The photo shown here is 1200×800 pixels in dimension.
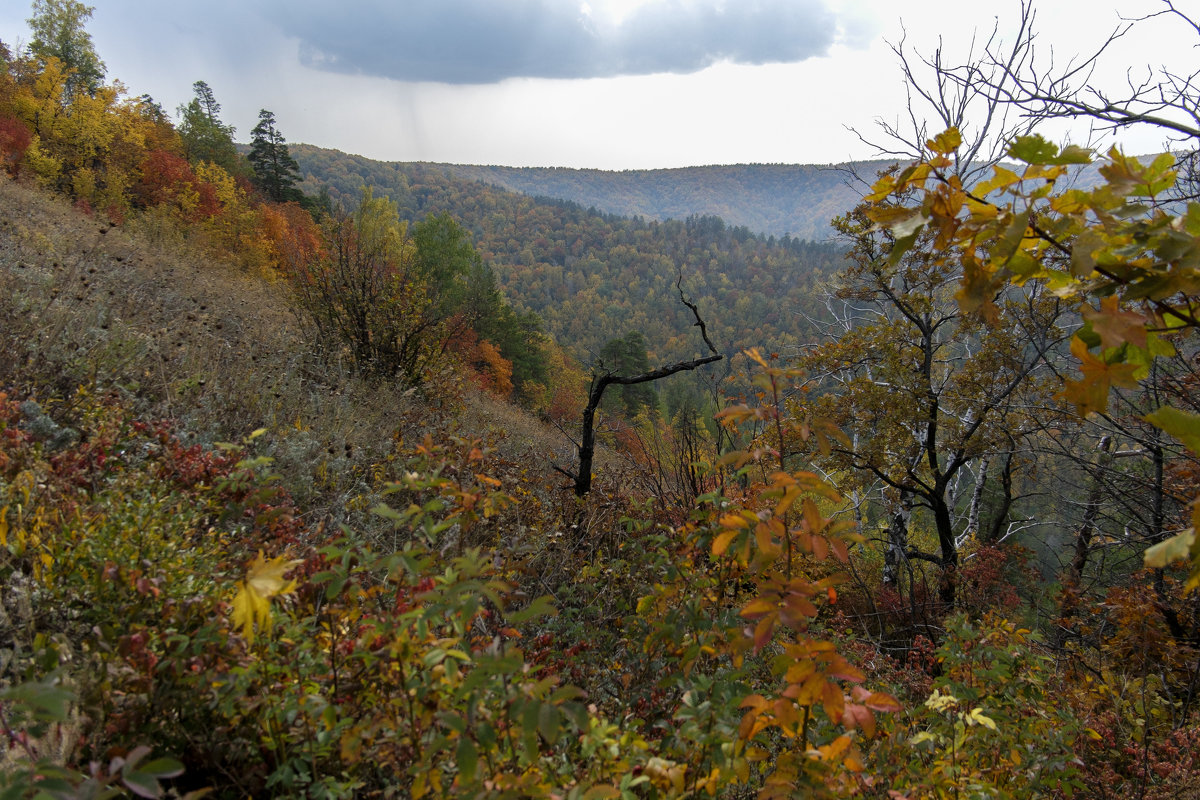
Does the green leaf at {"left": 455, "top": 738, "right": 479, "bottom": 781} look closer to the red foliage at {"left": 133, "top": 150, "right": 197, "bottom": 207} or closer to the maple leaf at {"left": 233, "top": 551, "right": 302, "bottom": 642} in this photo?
the maple leaf at {"left": 233, "top": 551, "right": 302, "bottom": 642}

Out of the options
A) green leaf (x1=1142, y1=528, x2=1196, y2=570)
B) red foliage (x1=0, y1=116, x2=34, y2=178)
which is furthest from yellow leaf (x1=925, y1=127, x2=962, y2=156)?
red foliage (x1=0, y1=116, x2=34, y2=178)

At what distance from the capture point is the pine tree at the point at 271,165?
38469 mm

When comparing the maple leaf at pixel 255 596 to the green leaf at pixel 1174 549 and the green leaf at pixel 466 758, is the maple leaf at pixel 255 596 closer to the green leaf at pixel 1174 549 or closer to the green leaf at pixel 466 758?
the green leaf at pixel 466 758

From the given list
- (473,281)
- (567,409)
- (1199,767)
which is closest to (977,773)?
(1199,767)

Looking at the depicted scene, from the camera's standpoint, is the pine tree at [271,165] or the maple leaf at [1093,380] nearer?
the maple leaf at [1093,380]

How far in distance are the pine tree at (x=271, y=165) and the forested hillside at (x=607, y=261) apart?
47.9 meters

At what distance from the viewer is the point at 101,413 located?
132 inches

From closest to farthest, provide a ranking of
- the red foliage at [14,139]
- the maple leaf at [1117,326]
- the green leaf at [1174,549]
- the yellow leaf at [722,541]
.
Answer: the green leaf at [1174,549]
the maple leaf at [1117,326]
the yellow leaf at [722,541]
the red foliage at [14,139]

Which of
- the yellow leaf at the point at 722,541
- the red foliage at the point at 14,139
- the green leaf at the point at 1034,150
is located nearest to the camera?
the green leaf at the point at 1034,150

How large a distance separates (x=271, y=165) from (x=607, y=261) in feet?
288

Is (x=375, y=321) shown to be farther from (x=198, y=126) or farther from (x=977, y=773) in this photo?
(x=198, y=126)

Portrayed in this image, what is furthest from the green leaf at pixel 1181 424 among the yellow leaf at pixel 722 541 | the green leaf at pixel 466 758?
the green leaf at pixel 466 758

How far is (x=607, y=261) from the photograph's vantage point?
122438mm

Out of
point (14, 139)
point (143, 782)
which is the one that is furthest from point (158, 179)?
point (143, 782)
